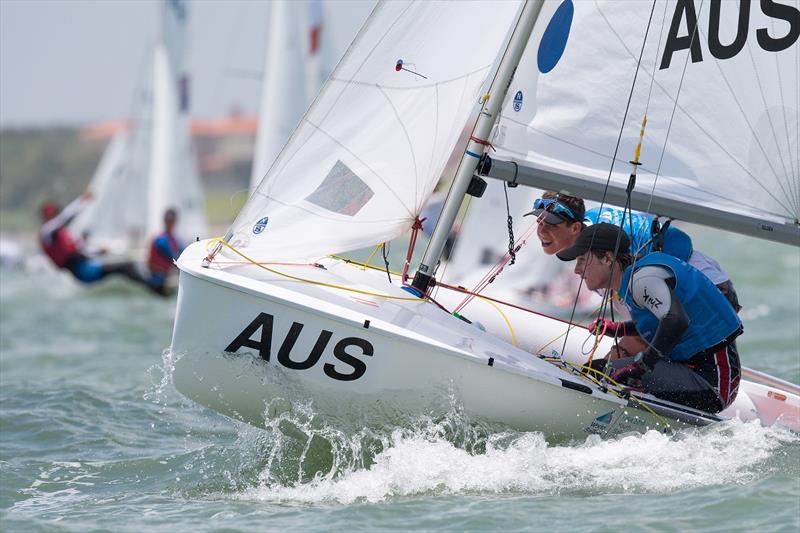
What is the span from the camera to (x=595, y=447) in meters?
4.09

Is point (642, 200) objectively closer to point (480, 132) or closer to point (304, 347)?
point (480, 132)

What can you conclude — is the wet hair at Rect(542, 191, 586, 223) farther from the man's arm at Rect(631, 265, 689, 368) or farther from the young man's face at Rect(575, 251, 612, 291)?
the man's arm at Rect(631, 265, 689, 368)

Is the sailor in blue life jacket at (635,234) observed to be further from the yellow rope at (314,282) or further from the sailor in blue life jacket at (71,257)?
the sailor in blue life jacket at (71,257)

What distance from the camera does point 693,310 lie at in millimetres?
4188

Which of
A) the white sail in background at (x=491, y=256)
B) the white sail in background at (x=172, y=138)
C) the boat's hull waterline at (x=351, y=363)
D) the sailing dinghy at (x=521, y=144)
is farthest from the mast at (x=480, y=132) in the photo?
the white sail in background at (x=172, y=138)

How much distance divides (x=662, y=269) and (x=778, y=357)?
355 cm

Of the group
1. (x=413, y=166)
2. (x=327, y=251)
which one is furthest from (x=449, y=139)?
(x=327, y=251)

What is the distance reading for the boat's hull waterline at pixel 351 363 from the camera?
155 inches

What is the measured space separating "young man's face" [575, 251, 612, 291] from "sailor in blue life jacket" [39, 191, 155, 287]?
1064 centimetres

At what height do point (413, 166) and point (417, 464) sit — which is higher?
point (413, 166)

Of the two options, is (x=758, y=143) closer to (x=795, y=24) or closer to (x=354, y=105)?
(x=795, y=24)

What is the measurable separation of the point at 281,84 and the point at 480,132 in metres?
9.55

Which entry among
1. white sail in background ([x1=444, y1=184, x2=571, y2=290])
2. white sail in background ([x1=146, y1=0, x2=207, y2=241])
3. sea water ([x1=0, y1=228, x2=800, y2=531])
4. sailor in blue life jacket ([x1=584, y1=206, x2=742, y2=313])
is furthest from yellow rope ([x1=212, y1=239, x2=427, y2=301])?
white sail in background ([x1=146, y1=0, x2=207, y2=241])

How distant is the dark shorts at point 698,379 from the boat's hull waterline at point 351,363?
17 cm
